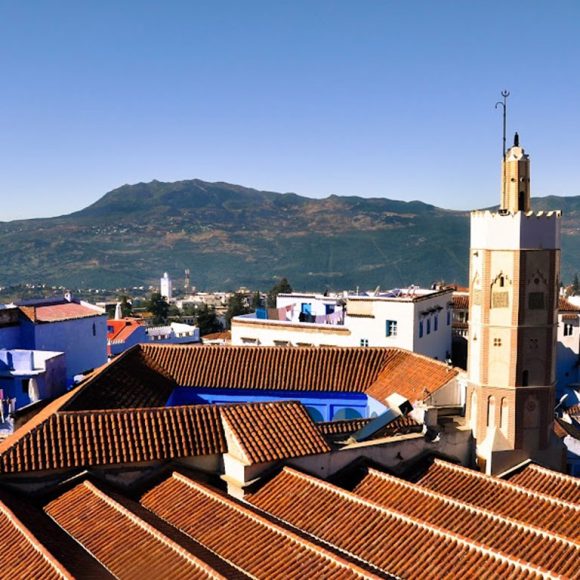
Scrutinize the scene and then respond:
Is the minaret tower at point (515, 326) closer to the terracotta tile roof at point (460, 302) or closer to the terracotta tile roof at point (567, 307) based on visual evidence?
the terracotta tile roof at point (460, 302)

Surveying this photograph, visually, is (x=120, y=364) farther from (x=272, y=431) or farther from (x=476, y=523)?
(x=476, y=523)

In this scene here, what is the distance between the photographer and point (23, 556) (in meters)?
12.1

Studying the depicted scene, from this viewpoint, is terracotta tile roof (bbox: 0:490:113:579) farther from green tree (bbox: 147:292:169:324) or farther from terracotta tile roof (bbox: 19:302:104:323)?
green tree (bbox: 147:292:169:324)

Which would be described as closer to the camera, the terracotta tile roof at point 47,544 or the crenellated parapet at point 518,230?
the terracotta tile roof at point 47,544

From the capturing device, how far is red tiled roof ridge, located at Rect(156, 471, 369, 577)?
11.4 meters

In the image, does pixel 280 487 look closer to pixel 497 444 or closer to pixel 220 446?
pixel 220 446

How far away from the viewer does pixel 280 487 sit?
51.9ft

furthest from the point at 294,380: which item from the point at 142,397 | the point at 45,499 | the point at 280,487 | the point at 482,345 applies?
the point at 45,499

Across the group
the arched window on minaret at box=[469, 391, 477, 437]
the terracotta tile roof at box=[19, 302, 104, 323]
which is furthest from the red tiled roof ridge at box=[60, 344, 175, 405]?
Result: the arched window on minaret at box=[469, 391, 477, 437]

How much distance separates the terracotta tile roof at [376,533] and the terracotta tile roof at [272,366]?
8.71 metres

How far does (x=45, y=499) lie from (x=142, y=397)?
7.11 metres

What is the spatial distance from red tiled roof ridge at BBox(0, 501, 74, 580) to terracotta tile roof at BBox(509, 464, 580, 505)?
418 inches

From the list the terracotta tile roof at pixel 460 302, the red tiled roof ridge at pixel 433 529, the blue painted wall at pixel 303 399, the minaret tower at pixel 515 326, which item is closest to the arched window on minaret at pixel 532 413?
the minaret tower at pixel 515 326

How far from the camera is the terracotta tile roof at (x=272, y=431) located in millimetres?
16438
